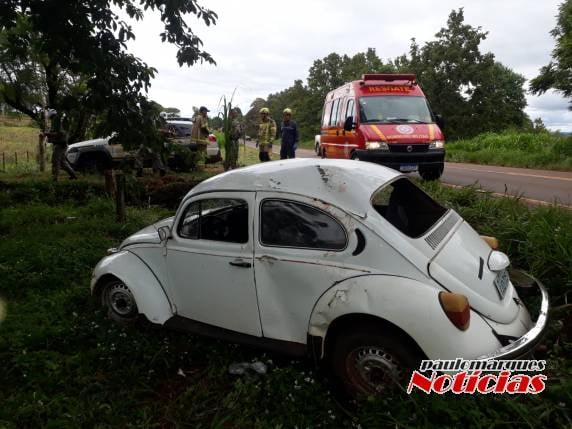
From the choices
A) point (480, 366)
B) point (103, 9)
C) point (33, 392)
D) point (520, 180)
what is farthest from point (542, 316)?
point (520, 180)

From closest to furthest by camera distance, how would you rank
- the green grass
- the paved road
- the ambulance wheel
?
the paved road, the ambulance wheel, the green grass

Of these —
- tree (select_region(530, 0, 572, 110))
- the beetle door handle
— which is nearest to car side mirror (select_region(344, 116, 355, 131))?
the beetle door handle

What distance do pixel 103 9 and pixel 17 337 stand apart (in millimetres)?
4864

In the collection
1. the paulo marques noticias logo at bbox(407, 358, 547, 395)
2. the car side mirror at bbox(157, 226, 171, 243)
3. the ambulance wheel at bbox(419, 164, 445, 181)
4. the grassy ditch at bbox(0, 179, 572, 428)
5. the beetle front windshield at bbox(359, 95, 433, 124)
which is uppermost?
the beetle front windshield at bbox(359, 95, 433, 124)

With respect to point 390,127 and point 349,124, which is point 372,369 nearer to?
point 390,127

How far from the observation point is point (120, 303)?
13.6 ft

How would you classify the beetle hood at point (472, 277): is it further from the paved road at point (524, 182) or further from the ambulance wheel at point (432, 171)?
the ambulance wheel at point (432, 171)

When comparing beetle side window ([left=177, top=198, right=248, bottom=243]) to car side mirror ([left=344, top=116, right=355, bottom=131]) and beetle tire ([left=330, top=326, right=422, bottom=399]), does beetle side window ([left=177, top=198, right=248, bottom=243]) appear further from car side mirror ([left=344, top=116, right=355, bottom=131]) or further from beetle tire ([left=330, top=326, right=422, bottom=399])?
car side mirror ([left=344, top=116, right=355, bottom=131])

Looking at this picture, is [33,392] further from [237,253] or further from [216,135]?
[216,135]

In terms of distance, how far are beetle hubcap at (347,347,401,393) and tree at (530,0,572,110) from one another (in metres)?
18.2

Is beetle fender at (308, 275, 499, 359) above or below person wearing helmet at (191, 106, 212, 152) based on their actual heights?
below

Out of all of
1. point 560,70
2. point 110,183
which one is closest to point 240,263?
point 110,183

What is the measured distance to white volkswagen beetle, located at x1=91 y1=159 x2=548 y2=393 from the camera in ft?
8.72

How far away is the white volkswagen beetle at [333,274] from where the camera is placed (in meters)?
2.66
